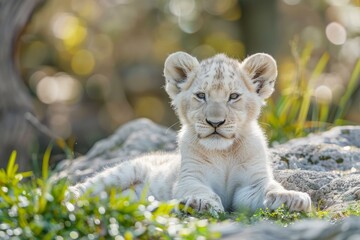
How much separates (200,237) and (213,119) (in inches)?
93.7

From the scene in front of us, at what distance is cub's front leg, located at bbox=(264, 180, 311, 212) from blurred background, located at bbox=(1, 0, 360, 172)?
16446mm

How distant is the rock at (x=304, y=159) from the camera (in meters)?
8.53

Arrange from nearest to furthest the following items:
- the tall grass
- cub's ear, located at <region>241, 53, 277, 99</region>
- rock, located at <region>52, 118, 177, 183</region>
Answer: cub's ear, located at <region>241, 53, 277, 99</region> < rock, located at <region>52, 118, 177, 183</region> < the tall grass

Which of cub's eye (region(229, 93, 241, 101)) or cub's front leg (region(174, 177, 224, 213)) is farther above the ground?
cub's eye (region(229, 93, 241, 101))

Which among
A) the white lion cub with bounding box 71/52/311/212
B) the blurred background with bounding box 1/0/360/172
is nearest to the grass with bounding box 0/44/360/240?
the white lion cub with bounding box 71/52/311/212

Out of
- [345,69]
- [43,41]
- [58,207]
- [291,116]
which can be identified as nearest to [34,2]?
[291,116]

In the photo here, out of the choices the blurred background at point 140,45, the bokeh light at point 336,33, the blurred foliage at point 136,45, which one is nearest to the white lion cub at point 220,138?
the blurred background at point 140,45

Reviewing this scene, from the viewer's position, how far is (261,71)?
29.4 feet

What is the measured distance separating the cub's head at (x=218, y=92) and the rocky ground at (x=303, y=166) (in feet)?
2.80

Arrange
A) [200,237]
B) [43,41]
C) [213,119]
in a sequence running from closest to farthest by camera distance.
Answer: [200,237] → [213,119] → [43,41]

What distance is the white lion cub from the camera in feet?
26.7

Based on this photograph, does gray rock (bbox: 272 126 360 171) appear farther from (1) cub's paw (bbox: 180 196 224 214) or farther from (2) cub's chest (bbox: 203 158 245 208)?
(1) cub's paw (bbox: 180 196 224 214)

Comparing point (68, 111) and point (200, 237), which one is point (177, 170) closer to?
point (200, 237)

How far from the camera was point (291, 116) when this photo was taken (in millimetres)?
12156
